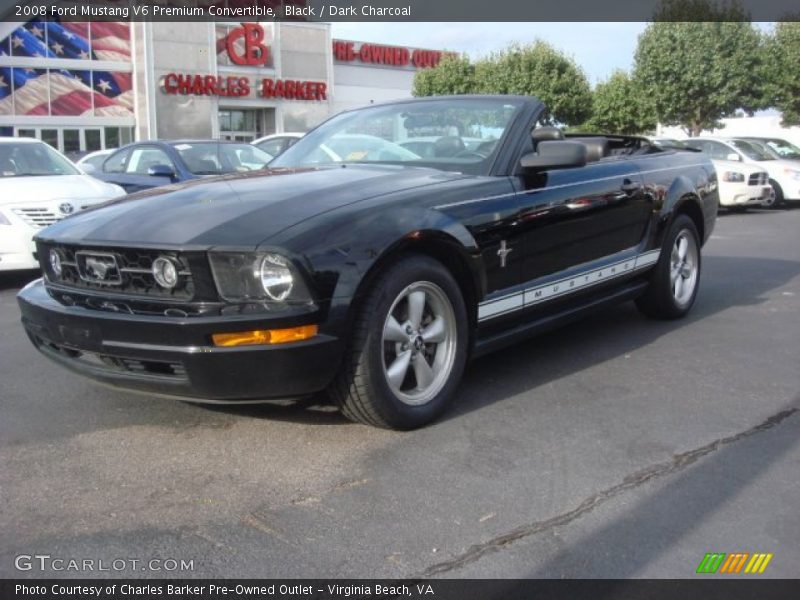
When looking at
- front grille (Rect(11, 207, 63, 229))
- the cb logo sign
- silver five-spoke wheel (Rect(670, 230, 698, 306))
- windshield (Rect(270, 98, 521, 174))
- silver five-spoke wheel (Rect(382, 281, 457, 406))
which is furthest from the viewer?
the cb logo sign

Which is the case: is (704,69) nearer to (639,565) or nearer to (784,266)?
Result: (784,266)

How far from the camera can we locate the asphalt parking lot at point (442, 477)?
275 centimetres

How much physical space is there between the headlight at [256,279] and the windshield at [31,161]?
6.21 meters

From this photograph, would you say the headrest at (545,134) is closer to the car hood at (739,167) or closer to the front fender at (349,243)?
the front fender at (349,243)

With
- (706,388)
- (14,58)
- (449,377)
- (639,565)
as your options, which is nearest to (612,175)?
(706,388)

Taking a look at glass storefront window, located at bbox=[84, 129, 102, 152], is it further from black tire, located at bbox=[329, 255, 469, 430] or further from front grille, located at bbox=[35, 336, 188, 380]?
black tire, located at bbox=[329, 255, 469, 430]

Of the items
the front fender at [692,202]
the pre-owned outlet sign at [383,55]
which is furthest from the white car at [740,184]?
the pre-owned outlet sign at [383,55]

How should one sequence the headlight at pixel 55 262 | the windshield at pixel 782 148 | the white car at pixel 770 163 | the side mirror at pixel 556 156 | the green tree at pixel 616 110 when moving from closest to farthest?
the headlight at pixel 55 262 → the side mirror at pixel 556 156 → the white car at pixel 770 163 → the windshield at pixel 782 148 → the green tree at pixel 616 110

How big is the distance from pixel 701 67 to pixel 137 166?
2355 centimetres

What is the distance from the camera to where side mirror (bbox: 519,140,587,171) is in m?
4.34

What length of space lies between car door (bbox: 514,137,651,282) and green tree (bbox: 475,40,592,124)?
93.3 ft

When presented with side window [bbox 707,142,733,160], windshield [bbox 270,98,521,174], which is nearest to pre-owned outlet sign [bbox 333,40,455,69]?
side window [bbox 707,142,733,160]
